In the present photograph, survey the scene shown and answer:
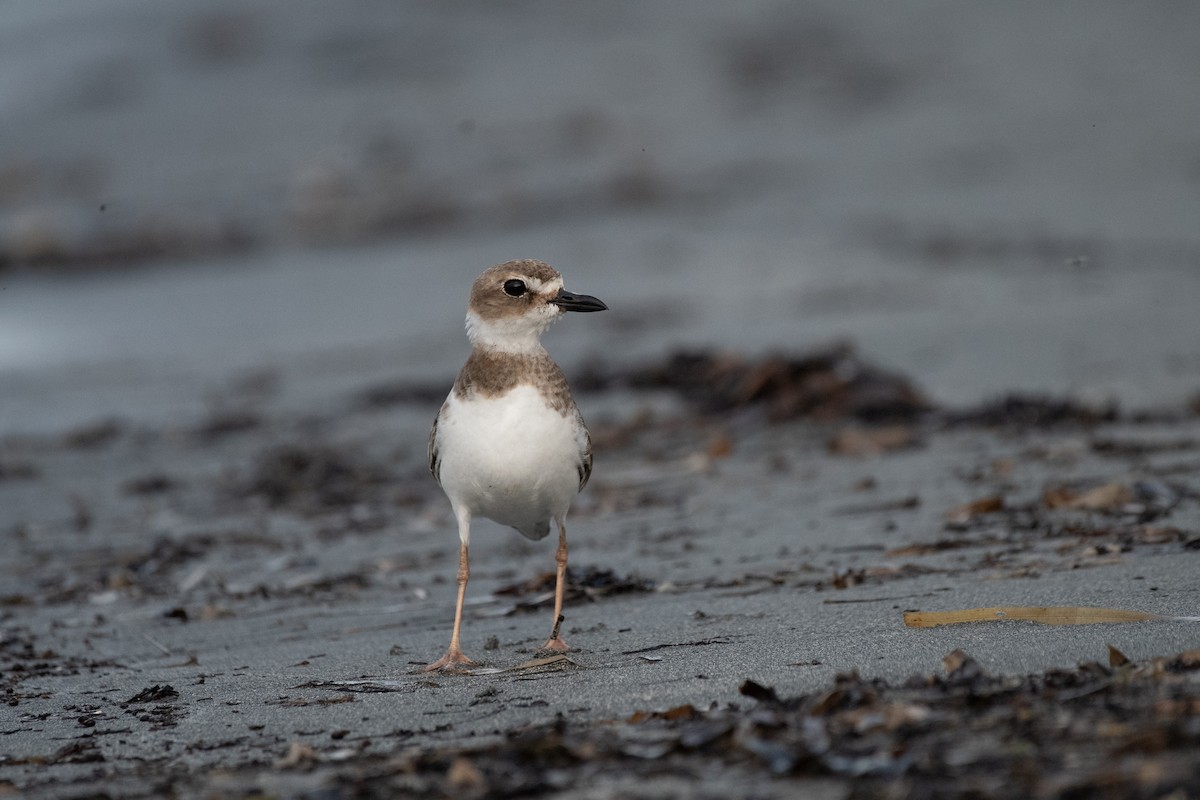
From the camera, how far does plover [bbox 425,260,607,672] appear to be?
15.1ft

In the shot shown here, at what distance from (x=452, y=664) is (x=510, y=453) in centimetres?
73

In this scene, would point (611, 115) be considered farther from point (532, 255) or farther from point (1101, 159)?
point (1101, 159)

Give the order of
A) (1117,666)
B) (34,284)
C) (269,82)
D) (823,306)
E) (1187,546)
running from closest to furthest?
(1117,666), (1187,546), (823,306), (34,284), (269,82)

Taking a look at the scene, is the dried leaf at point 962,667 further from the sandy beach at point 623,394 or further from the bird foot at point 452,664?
the bird foot at point 452,664

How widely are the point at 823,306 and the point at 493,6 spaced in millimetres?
13828

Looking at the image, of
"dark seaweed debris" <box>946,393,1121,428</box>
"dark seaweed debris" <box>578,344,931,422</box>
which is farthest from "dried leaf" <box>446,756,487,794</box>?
"dark seaweed debris" <box>578,344,931,422</box>

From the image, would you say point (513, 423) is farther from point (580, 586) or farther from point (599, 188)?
point (599, 188)

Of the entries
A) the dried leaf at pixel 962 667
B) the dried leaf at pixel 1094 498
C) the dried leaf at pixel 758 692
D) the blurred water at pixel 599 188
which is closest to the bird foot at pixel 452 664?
the dried leaf at pixel 758 692

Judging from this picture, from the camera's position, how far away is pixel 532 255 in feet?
52.2

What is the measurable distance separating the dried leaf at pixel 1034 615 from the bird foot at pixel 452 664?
4.33ft

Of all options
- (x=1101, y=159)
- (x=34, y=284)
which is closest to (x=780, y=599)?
(x=1101, y=159)

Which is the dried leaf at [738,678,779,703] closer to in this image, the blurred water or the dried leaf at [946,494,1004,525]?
the dried leaf at [946,494,1004,525]

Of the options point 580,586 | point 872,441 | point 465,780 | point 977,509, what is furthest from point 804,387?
point 465,780

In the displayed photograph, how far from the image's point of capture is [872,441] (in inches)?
292
